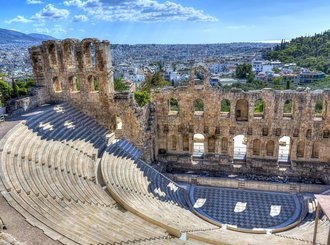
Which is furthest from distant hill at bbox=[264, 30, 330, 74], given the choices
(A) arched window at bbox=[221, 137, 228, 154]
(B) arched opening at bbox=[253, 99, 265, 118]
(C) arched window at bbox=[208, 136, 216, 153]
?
(C) arched window at bbox=[208, 136, 216, 153]

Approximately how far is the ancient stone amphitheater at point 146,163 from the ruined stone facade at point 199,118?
3.4 inches

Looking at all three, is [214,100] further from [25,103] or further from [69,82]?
[25,103]

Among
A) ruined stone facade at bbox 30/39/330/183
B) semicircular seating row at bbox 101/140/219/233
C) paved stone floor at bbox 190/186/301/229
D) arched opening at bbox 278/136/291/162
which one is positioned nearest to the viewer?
semicircular seating row at bbox 101/140/219/233

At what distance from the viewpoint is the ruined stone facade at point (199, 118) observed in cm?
2312

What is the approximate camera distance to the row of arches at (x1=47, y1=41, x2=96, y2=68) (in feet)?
78.4

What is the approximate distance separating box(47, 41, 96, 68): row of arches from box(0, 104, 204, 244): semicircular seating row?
5.96m

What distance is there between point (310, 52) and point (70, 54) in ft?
334

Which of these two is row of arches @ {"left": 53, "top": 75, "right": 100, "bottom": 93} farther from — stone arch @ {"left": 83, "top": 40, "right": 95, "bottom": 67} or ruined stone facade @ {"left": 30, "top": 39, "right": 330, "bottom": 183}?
stone arch @ {"left": 83, "top": 40, "right": 95, "bottom": 67}

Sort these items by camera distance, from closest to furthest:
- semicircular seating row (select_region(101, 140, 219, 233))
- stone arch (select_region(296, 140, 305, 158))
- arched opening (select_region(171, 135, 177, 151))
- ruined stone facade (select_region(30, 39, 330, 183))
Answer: semicircular seating row (select_region(101, 140, 219, 233)), ruined stone facade (select_region(30, 39, 330, 183)), stone arch (select_region(296, 140, 305, 158)), arched opening (select_region(171, 135, 177, 151))

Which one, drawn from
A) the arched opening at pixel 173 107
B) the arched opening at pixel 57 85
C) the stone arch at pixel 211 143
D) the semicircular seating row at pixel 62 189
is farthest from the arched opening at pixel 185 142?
the arched opening at pixel 57 85

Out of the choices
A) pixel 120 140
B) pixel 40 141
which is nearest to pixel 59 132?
pixel 40 141

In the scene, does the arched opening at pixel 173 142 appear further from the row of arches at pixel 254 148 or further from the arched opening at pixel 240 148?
the arched opening at pixel 240 148

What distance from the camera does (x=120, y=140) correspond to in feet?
78.7

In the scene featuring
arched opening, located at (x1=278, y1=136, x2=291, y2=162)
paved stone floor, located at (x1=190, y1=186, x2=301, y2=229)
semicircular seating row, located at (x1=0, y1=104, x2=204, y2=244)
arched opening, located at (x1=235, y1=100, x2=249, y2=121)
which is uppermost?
arched opening, located at (x1=235, y1=100, x2=249, y2=121)
